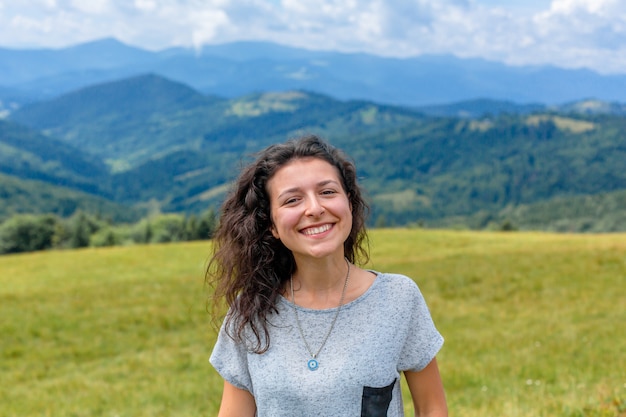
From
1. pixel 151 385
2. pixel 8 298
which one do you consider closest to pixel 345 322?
pixel 151 385

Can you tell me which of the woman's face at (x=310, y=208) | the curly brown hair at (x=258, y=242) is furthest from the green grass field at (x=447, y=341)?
the woman's face at (x=310, y=208)

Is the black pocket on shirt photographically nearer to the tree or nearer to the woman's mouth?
the woman's mouth

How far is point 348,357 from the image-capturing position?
2811mm

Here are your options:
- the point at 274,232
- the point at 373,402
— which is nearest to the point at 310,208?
the point at 274,232

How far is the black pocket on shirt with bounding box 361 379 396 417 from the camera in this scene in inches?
110

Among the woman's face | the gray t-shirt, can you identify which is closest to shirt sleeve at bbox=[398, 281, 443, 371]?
→ the gray t-shirt

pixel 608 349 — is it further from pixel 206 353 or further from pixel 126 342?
pixel 126 342

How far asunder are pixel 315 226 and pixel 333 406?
905mm

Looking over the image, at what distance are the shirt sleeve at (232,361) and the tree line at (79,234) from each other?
7051 cm

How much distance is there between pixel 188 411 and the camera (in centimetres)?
769

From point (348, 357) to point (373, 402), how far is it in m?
0.25

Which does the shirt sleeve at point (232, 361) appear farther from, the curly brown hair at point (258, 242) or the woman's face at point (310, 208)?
the woman's face at point (310, 208)

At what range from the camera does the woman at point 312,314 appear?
281 centimetres

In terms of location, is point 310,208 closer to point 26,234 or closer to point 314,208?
point 314,208
